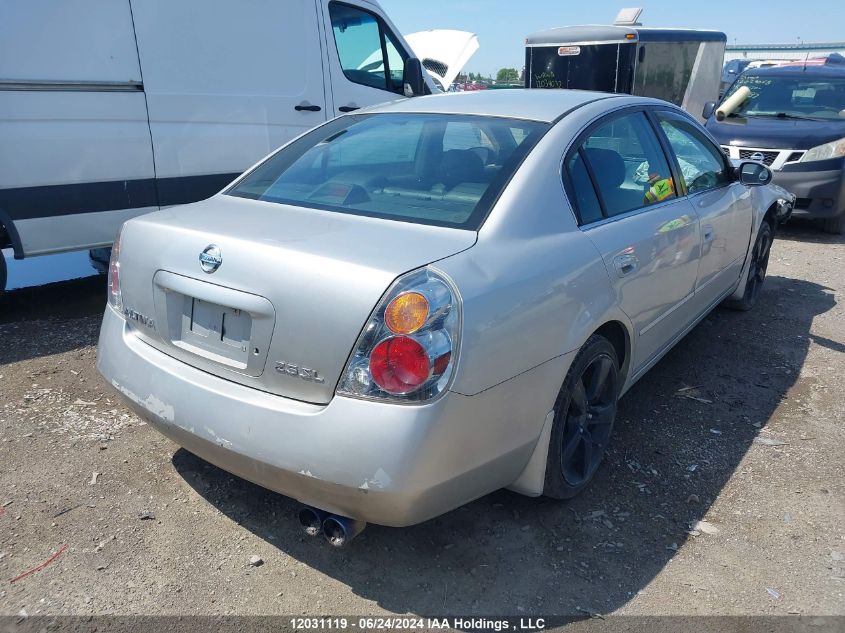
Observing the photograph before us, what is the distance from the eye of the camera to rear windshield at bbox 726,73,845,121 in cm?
899

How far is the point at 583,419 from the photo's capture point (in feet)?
10.0

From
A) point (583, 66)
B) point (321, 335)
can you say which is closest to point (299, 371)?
point (321, 335)

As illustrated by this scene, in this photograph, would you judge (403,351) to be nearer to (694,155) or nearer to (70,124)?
(694,155)

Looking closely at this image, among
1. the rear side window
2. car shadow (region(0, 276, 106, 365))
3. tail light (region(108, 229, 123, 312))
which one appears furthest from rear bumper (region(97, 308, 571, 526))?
car shadow (region(0, 276, 106, 365))

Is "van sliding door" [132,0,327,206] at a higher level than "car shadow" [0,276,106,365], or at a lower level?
higher

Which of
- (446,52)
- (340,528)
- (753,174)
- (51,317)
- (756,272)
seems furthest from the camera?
(446,52)

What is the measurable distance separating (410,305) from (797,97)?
8967 mm

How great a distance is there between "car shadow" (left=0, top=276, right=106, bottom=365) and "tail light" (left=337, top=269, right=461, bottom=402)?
296cm

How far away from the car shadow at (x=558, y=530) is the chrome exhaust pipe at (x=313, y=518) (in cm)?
22

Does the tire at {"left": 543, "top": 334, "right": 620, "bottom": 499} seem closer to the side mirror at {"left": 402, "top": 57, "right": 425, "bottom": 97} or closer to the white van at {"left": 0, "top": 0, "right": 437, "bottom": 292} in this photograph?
the white van at {"left": 0, "top": 0, "right": 437, "bottom": 292}

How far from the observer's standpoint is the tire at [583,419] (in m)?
2.78

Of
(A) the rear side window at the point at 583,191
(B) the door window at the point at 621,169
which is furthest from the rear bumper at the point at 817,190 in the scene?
(A) the rear side window at the point at 583,191

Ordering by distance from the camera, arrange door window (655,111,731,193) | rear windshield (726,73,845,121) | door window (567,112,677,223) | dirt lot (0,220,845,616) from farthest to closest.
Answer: rear windshield (726,73,845,121), door window (655,111,731,193), door window (567,112,677,223), dirt lot (0,220,845,616)

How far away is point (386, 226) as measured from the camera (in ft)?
8.54
